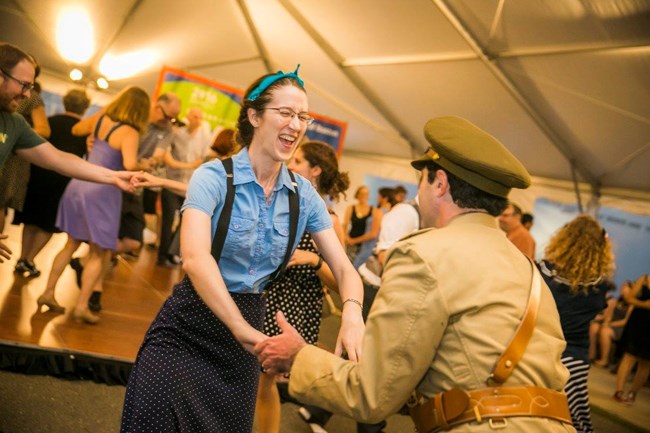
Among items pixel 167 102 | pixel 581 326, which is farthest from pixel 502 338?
pixel 167 102

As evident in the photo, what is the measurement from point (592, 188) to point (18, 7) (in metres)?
11.2

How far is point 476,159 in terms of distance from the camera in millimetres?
1769

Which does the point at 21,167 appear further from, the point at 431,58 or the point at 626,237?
the point at 626,237

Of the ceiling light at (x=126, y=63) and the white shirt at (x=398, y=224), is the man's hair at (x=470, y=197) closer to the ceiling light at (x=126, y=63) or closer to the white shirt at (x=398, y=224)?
the white shirt at (x=398, y=224)

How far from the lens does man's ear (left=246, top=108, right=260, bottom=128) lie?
7.68 feet

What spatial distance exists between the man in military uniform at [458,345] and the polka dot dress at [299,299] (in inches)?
69.1

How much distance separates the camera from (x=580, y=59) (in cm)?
842

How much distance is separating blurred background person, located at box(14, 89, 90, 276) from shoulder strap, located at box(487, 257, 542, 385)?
17.7 ft

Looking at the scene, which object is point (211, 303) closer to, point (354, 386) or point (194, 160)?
point (354, 386)

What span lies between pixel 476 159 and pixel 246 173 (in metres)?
0.81

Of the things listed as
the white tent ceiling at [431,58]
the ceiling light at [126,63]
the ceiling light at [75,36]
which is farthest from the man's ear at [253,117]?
the ceiling light at [126,63]

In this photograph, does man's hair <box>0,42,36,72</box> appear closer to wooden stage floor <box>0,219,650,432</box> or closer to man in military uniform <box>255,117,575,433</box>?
wooden stage floor <box>0,219,650,432</box>

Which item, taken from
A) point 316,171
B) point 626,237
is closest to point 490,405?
point 316,171

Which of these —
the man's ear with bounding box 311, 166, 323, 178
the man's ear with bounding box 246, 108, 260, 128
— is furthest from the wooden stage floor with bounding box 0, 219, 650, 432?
the man's ear with bounding box 246, 108, 260, 128
